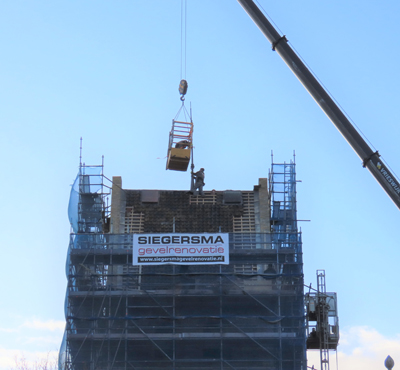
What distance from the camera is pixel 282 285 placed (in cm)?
4384

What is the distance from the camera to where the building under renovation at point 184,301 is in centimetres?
4309

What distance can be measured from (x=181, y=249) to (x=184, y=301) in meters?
2.45

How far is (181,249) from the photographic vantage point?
4444 cm

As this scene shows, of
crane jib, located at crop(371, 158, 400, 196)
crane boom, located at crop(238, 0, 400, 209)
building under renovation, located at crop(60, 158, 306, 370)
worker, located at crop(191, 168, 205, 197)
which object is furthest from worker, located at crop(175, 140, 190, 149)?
crane jib, located at crop(371, 158, 400, 196)

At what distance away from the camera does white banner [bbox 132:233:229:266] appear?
1741 inches

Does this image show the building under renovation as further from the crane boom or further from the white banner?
the crane boom

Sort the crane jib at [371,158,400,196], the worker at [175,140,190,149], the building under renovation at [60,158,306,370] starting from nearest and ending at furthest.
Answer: the crane jib at [371,158,400,196] < the building under renovation at [60,158,306,370] < the worker at [175,140,190,149]

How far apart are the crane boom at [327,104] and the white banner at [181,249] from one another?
8.66 metres

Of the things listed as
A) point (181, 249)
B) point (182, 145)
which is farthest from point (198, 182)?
point (181, 249)

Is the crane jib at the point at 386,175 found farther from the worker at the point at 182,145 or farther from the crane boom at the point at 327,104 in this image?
the worker at the point at 182,145

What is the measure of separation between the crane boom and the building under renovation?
7776mm

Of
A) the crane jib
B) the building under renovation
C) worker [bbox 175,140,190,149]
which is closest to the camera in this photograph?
the crane jib

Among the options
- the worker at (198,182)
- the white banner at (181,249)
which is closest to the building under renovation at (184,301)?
the white banner at (181,249)

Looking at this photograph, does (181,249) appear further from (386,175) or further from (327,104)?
(386,175)
